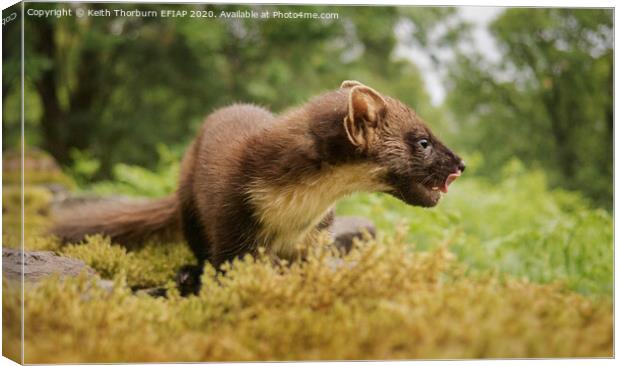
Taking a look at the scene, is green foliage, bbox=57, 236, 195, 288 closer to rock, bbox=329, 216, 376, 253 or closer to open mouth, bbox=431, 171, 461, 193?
rock, bbox=329, 216, 376, 253

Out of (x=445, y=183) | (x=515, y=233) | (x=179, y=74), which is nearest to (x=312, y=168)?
(x=445, y=183)

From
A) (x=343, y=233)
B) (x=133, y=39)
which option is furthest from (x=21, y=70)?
(x=133, y=39)

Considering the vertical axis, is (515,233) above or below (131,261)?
above

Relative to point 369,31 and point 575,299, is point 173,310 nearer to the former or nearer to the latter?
point 575,299

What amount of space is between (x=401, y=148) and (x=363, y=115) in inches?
11.5

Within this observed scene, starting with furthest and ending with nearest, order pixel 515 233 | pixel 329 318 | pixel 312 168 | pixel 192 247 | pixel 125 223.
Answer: pixel 515 233 < pixel 125 223 < pixel 192 247 < pixel 312 168 < pixel 329 318

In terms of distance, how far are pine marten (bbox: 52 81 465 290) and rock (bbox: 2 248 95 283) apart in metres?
0.76

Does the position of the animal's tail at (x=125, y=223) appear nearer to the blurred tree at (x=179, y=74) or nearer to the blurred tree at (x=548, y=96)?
the blurred tree at (x=179, y=74)

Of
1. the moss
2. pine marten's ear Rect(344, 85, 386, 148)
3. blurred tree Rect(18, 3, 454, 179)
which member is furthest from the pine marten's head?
blurred tree Rect(18, 3, 454, 179)

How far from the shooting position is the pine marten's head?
374cm

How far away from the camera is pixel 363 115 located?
147 inches

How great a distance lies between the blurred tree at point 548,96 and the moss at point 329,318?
1.90 m

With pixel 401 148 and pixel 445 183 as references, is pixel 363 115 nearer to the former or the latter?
pixel 401 148

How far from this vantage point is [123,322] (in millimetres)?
3301
